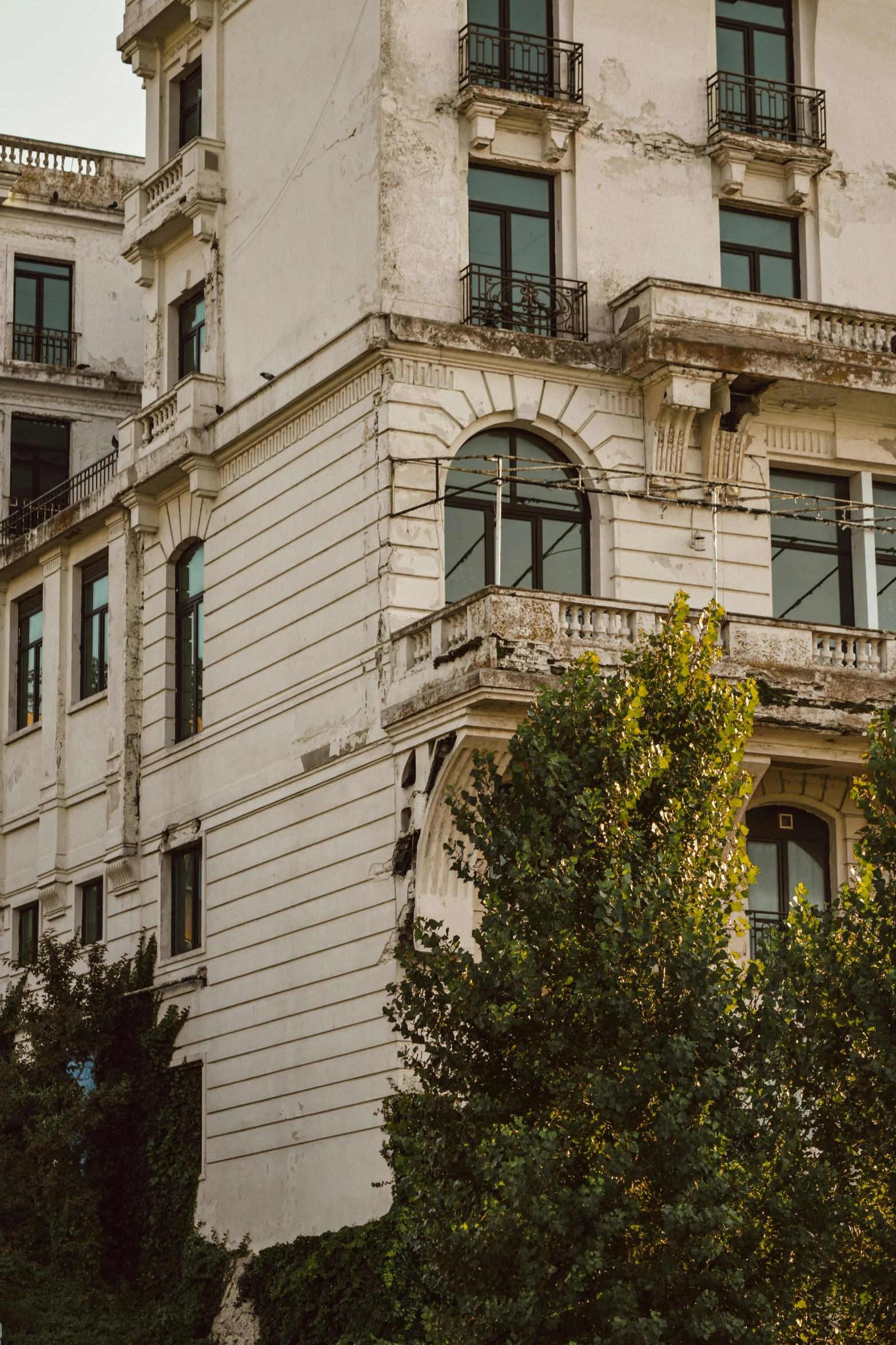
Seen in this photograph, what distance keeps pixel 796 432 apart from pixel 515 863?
13.8m

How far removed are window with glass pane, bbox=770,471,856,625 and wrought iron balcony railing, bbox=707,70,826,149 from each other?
222 inches

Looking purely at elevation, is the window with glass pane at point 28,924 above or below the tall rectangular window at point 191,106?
below

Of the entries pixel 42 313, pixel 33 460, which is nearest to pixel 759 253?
pixel 33 460

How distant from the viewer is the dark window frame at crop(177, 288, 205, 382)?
41.9 m

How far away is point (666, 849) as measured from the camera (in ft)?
85.9

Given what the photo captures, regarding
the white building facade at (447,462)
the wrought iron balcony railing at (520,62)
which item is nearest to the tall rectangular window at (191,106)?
the white building facade at (447,462)

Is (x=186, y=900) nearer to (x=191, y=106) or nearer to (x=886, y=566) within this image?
(x=886, y=566)

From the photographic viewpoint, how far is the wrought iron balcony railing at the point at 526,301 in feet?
119

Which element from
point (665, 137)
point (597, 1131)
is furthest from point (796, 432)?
point (597, 1131)

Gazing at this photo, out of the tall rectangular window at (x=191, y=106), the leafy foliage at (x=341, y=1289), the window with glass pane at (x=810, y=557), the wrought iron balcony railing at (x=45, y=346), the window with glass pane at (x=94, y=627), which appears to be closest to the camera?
the leafy foliage at (x=341, y=1289)

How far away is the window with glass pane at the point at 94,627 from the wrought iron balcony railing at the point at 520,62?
12323mm

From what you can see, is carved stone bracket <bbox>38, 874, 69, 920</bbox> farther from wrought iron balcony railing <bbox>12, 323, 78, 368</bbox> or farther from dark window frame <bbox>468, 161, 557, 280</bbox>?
dark window frame <bbox>468, 161, 557, 280</bbox>

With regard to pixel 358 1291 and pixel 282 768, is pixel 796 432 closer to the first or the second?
pixel 282 768

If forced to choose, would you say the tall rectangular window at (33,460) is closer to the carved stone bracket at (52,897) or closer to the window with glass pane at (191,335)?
the window with glass pane at (191,335)
